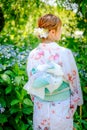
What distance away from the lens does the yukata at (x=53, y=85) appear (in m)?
3.85

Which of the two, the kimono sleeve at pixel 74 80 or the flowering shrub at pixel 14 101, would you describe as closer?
the kimono sleeve at pixel 74 80

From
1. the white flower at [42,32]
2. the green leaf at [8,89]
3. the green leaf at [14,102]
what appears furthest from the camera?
the green leaf at [8,89]

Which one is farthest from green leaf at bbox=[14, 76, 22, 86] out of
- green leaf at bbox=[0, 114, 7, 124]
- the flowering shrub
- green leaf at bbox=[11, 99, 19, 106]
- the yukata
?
the yukata

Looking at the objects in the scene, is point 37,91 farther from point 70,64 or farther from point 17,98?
point 17,98

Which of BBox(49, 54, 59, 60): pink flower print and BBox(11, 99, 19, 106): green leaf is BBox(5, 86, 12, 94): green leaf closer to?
BBox(11, 99, 19, 106): green leaf

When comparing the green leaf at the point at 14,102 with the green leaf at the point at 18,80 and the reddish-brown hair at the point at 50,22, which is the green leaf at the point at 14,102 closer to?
the green leaf at the point at 18,80

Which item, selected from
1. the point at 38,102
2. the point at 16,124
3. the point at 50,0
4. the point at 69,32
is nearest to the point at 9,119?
the point at 16,124

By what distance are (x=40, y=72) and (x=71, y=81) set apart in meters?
0.27

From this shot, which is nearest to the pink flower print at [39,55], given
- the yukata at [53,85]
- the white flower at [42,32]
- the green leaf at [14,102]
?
the yukata at [53,85]

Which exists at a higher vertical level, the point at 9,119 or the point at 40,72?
the point at 40,72

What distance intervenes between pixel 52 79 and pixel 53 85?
0.05 m

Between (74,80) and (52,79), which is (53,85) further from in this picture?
(74,80)

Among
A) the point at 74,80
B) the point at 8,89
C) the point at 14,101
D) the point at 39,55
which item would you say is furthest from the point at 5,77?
the point at 74,80

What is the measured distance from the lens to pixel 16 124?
4.67 metres
